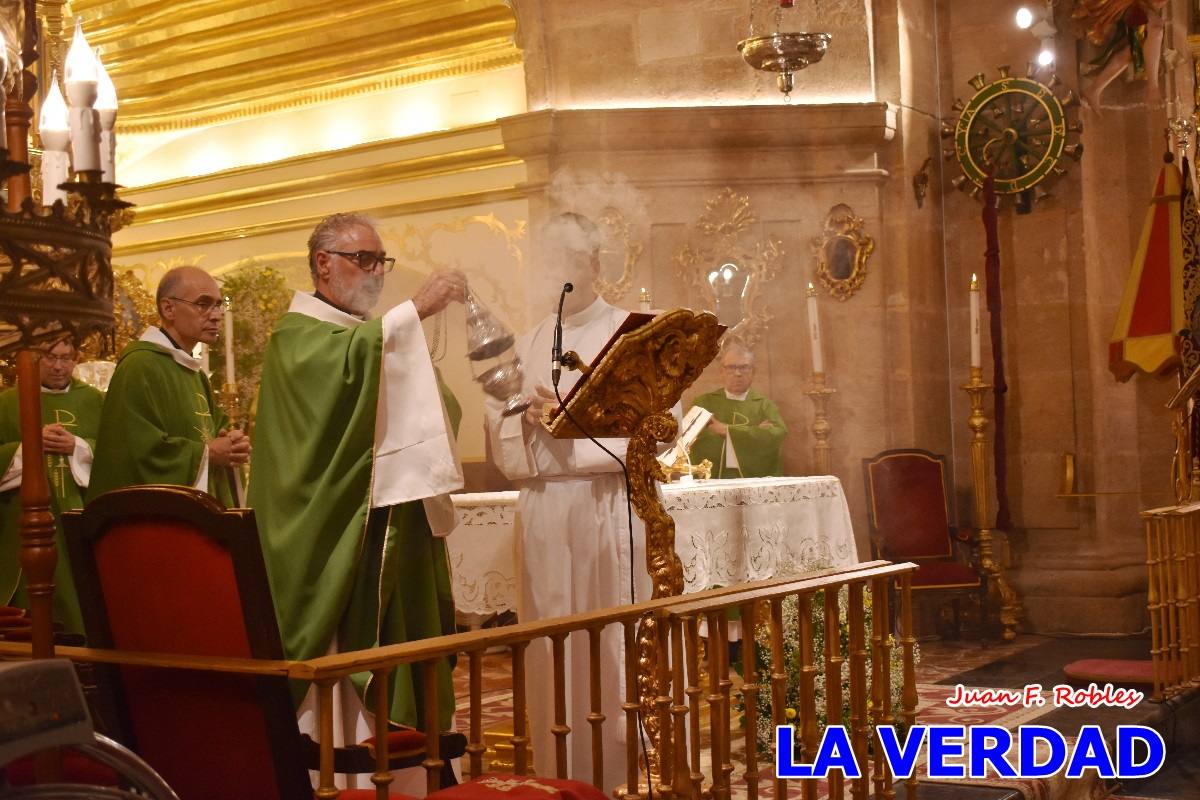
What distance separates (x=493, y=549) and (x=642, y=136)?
3572 millimetres

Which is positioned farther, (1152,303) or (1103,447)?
(1103,447)

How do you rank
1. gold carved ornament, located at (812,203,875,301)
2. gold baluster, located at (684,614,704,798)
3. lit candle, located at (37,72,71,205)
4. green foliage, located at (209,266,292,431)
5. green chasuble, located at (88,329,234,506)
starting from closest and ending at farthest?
1. lit candle, located at (37,72,71,205)
2. gold baluster, located at (684,614,704,798)
3. green chasuble, located at (88,329,234,506)
4. green foliage, located at (209,266,292,431)
5. gold carved ornament, located at (812,203,875,301)

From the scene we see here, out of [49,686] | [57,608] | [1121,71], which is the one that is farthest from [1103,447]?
[49,686]

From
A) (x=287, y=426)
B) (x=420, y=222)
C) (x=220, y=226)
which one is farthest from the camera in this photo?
(x=220, y=226)

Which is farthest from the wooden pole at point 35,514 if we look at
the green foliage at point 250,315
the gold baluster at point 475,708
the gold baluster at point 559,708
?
the green foliage at point 250,315

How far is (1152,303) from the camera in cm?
842

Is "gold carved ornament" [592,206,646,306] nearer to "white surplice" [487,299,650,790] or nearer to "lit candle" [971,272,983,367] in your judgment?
"lit candle" [971,272,983,367]

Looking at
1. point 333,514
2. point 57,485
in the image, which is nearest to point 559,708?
point 333,514

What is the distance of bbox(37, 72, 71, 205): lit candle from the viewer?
271cm

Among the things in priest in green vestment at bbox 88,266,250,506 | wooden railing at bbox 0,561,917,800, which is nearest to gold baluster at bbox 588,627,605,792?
wooden railing at bbox 0,561,917,800

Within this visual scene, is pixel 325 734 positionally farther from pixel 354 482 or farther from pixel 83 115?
pixel 354 482

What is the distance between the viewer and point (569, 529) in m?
4.95

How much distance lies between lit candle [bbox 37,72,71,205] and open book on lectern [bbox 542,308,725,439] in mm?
1571

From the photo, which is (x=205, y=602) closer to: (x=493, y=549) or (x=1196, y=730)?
(x=493, y=549)
